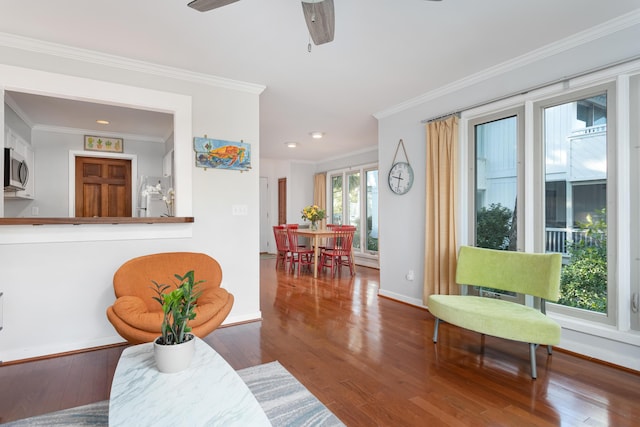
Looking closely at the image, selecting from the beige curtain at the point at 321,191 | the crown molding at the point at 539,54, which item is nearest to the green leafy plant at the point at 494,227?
the crown molding at the point at 539,54

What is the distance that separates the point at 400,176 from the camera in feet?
14.0

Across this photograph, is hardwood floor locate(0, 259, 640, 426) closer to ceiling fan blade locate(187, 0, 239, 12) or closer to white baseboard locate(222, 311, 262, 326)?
white baseboard locate(222, 311, 262, 326)

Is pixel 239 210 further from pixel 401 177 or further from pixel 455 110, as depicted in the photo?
pixel 455 110

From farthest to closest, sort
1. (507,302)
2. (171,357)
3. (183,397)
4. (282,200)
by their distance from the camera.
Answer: (282,200) < (507,302) < (171,357) < (183,397)

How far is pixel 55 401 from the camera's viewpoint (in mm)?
1998

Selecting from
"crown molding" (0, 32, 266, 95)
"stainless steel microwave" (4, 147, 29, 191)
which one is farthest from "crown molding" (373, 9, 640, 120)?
"stainless steel microwave" (4, 147, 29, 191)

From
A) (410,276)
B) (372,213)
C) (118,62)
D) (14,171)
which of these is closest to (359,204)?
(372,213)

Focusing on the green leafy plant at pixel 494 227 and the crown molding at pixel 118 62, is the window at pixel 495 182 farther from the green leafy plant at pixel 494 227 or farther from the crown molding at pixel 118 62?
the crown molding at pixel 118 62

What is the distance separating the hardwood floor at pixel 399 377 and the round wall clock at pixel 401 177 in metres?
1.60

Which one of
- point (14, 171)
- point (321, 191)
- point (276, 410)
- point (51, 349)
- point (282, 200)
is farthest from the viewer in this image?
point (282, 200)

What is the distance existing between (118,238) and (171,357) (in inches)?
71.7

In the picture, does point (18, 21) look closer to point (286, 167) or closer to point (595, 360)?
point (595, 360)

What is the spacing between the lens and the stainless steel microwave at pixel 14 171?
369 cm

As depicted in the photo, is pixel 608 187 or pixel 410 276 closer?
pixel 608 187
